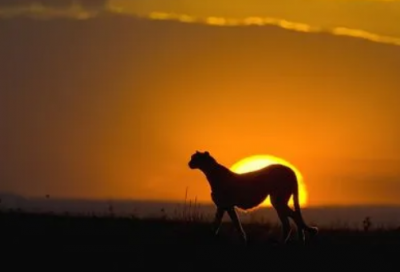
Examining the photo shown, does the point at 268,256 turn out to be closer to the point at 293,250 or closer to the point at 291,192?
the point at 293,250

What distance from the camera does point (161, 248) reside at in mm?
14875

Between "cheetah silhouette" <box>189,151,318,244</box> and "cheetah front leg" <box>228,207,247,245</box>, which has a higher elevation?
"cheetah silhouette" <box>189,151,318,244</box>

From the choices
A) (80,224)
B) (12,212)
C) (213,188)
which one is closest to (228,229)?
(213,188)

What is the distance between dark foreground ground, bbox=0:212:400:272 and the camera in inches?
542

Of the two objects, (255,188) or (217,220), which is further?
(255,188)

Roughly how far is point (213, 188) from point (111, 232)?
231cm

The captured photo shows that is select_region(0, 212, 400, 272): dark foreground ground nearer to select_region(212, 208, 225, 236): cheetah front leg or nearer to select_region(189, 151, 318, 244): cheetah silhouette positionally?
select_region(212, 208, 225, 236): cheetah front leg

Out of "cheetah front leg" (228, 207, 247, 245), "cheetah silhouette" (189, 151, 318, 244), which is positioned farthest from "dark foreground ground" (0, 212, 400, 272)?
"cheetah silhouette" (189, 151, 318, 244)

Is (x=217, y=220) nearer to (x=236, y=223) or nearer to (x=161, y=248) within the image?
(x=236, y=223)

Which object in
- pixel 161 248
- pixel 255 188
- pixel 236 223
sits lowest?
pixel 161 248

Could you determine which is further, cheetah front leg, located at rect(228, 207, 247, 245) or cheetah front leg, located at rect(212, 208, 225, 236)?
cheetah front leg, located at rect(212, 208, 225, 236)

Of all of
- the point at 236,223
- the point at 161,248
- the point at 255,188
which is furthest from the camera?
the point at 255,188

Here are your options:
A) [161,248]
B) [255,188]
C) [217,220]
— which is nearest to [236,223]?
[217,220]

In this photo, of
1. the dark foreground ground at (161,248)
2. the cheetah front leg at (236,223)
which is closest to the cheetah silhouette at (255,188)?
the cheetah front leg at (236,223)
